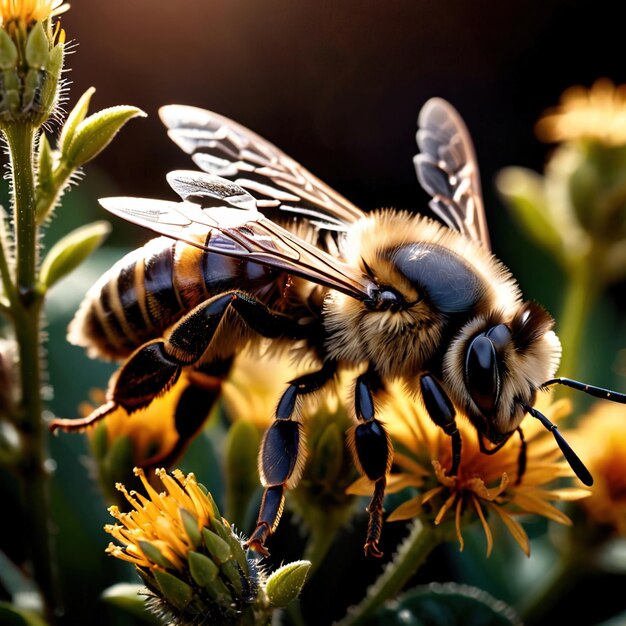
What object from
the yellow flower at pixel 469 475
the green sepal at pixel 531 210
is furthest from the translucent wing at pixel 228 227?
the green sepal at pixel 531 210

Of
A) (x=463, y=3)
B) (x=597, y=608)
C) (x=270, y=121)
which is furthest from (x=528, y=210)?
(x=463, y=3)

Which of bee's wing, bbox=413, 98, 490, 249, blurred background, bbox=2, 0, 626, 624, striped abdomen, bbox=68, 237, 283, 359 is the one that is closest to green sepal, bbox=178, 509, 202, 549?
striped abdomen, bbox=68, 237, 283, 359

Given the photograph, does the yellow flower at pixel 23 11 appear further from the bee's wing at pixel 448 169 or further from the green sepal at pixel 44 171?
the bee's wing at pixel 448 169

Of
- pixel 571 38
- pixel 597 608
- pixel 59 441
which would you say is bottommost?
pixel 597 608

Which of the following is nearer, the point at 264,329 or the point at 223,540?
the point at 223,540

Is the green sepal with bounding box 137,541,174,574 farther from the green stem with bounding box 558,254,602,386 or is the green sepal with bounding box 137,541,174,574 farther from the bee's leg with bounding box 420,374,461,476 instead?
the green stem with bounding box 558,254,602,386

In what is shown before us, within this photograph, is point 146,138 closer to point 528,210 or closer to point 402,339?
point 528,210
